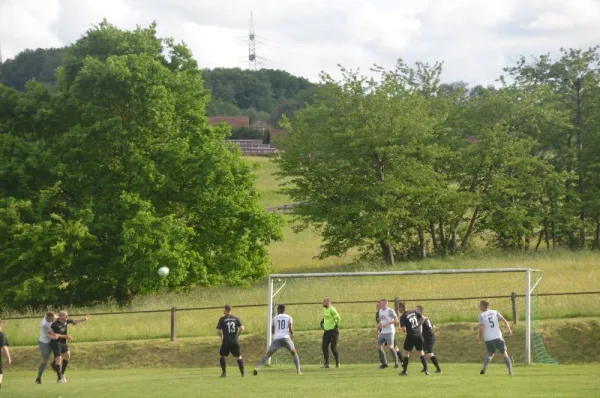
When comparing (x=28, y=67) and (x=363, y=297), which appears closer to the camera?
(x=363, y=297)

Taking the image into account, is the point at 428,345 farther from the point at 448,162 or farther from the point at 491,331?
the point at 448,162

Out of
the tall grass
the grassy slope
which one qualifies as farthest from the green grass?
the grassy slope

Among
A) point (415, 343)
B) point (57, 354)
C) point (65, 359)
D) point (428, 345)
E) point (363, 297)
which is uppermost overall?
point (415, 343)

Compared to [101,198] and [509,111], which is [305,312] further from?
[509,111]

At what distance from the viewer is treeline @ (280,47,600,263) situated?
4475cm

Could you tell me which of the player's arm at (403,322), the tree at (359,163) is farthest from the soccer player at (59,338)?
the tree at (359,163)

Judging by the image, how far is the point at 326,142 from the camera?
4516cm

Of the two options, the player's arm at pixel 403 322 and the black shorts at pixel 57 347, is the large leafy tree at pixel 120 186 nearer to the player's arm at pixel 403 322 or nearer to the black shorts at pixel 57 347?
the black shorts at pixel 57 347

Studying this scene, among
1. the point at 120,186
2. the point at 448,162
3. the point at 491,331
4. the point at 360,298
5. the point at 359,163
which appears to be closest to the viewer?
the point at 491,331

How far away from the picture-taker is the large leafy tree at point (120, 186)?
3728 centimetres

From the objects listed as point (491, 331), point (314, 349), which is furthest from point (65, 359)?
point (491, 331)

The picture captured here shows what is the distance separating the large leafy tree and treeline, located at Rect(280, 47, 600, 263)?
5.06 metres

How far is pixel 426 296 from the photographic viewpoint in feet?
118

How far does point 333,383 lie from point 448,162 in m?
31.6
